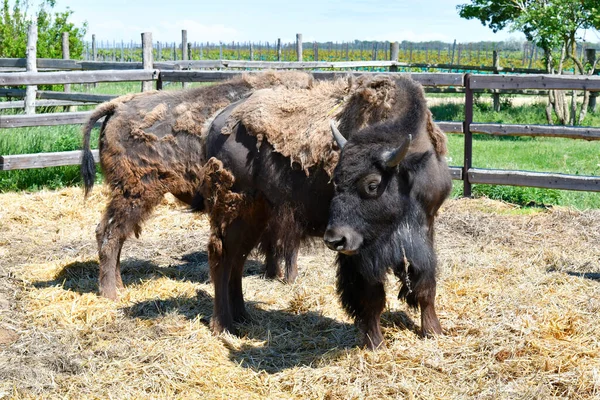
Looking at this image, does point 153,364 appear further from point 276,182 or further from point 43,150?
point 43,150

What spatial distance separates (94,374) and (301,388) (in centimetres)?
149

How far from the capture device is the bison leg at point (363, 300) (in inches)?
201

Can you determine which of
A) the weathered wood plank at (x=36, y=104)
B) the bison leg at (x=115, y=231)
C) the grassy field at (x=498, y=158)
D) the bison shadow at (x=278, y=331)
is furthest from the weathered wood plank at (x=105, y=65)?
the bison shadow at (x=278, y=331)

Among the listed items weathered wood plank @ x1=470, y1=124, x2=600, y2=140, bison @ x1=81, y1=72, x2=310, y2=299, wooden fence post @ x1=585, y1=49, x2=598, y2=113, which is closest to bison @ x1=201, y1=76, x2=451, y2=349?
bison @ x1=81, y1=72, x2=310, y2=299

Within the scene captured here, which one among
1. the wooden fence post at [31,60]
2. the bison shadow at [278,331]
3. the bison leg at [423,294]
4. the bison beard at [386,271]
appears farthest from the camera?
the wooden fence post at [31,60]

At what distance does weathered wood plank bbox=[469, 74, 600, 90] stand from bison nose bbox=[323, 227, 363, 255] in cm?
628

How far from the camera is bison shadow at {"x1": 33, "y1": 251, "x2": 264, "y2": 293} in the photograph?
716cm

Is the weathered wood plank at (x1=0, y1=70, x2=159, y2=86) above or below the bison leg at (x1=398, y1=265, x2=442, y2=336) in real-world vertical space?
above

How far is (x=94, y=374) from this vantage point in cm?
488

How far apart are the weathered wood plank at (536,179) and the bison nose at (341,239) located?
602 cm

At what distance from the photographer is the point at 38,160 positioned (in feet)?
34.5

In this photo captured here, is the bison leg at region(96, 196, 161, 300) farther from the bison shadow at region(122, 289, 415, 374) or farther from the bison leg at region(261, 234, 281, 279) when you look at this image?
the bison leg at region(261, 234, 281, 279)

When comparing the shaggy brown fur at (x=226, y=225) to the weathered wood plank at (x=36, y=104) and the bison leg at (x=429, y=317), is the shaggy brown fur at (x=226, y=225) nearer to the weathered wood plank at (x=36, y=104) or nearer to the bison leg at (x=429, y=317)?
the bison leg at (x=429, y=317)

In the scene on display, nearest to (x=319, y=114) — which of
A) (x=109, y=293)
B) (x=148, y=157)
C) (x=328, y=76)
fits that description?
(x=148, y=157)
